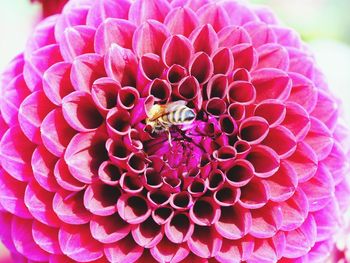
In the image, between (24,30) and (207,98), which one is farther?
(24,30)

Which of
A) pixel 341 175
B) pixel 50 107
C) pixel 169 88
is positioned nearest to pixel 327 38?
pixel 341 175

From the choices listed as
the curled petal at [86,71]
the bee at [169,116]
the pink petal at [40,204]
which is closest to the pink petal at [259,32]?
the bee at [169,116]

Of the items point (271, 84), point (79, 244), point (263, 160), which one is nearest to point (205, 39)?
point (271, 84)

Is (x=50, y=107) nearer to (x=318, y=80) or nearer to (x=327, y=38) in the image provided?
(x=318, y=80)

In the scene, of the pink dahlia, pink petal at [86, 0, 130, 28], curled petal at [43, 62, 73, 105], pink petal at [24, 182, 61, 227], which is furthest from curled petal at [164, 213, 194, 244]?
pink petal at [86, 0, 130, 28]

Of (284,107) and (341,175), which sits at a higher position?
(284,107)

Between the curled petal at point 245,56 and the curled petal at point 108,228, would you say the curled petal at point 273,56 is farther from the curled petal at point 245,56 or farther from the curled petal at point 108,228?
the curled petal at point 108,228
